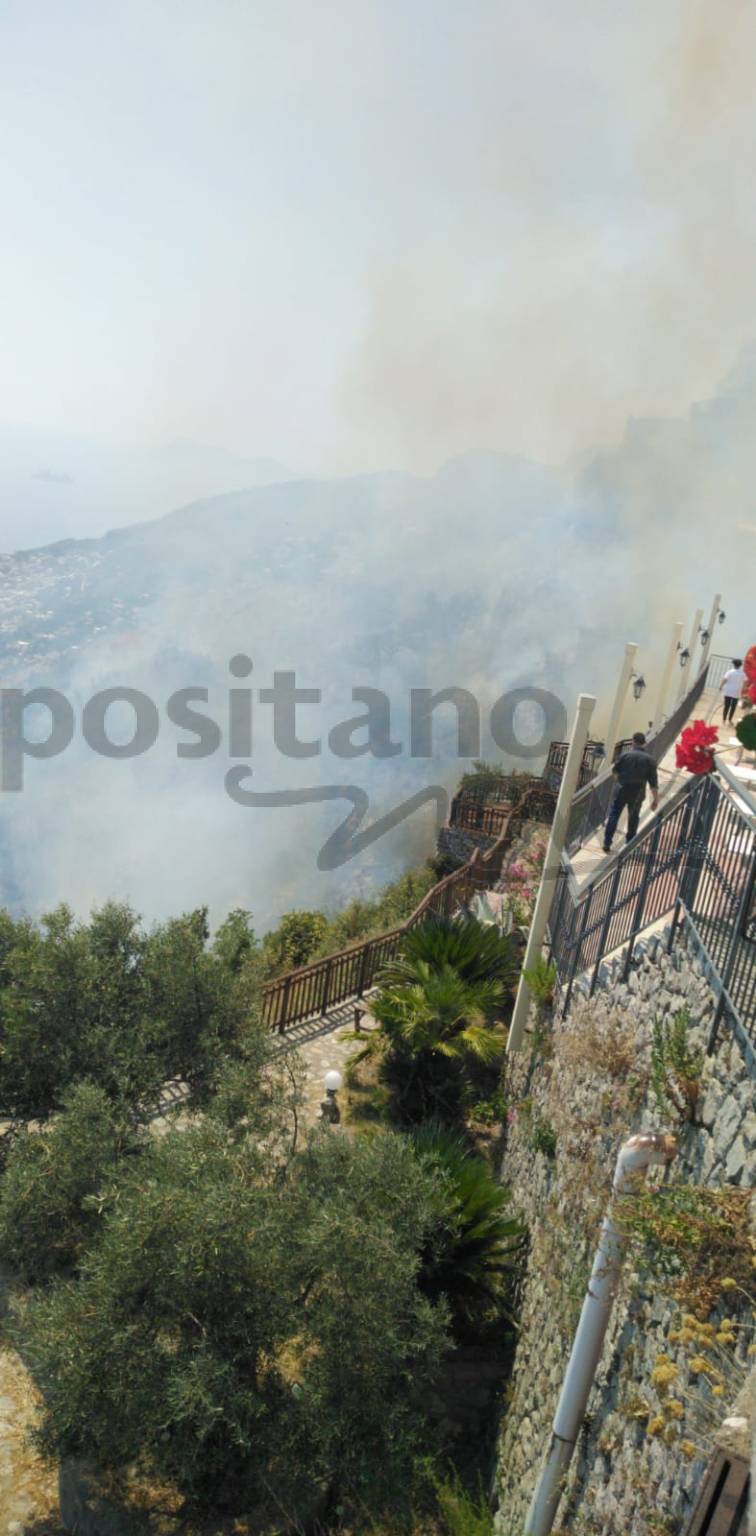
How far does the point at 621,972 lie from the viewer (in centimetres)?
611

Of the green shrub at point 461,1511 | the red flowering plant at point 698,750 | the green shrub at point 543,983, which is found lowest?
the green shrub at point 461,1511

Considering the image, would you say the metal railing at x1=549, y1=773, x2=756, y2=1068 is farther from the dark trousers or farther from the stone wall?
the dark trousers

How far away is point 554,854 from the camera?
335 inches

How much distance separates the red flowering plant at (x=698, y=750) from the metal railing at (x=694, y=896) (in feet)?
0.34

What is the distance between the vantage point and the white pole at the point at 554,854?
8.05 metres

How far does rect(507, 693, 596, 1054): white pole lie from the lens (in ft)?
26.4

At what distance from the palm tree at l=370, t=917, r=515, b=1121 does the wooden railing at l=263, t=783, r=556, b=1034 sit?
38.9 inches

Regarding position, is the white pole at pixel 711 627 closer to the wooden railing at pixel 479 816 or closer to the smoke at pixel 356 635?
the wooden railing at pixel 479 816

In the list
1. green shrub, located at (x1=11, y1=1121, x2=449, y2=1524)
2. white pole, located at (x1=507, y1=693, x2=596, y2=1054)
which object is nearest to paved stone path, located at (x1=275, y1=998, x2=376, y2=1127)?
white pole, located at (x1=507, y1=693, x2=596, y2=1054)

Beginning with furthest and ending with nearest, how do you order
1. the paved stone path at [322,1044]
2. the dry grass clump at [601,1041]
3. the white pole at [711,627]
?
the white pole at [711,627] → the paved stone path at [322,1044] → the dry grass clump at [601,1041]

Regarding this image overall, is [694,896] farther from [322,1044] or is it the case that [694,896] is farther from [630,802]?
[322,1044]

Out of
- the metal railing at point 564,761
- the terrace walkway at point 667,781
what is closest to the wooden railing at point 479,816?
the metal railing at point 564,761

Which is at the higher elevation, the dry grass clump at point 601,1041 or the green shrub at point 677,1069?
the green shrub at point 677,1069

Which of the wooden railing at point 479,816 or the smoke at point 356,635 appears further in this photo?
the smoke at point 356,635
